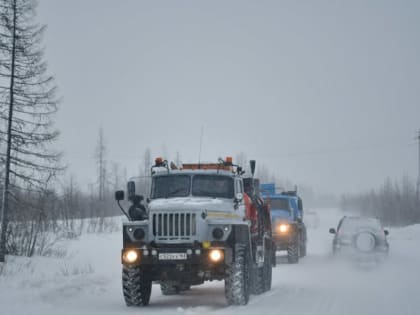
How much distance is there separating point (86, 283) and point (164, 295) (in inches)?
81.8

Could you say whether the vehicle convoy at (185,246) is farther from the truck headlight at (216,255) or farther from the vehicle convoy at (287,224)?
the vehicle convoy at (287,224)

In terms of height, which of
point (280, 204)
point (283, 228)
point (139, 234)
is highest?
point (280, 204)

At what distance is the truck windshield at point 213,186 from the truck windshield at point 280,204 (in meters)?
12.9

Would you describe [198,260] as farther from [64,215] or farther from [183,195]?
[64,215]

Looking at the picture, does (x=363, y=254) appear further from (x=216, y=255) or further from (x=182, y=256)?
(x=182, y=256)

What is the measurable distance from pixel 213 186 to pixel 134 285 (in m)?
2.89

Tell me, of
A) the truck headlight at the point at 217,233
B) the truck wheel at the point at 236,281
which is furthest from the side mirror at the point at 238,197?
the truck headlight at the point at 217,233

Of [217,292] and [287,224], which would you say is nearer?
[217,292]

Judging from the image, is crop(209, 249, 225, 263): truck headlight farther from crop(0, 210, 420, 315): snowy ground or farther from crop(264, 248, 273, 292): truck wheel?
crop(264, 248, 273, 292): truck wheel

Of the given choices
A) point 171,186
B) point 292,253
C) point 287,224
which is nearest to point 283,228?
point 287,224

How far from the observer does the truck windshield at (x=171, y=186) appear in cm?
1452

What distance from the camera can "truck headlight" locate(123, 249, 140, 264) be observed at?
42.6 ft

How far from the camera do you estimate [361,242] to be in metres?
22.1

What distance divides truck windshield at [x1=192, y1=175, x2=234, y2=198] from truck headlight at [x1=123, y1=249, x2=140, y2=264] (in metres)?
2.11
